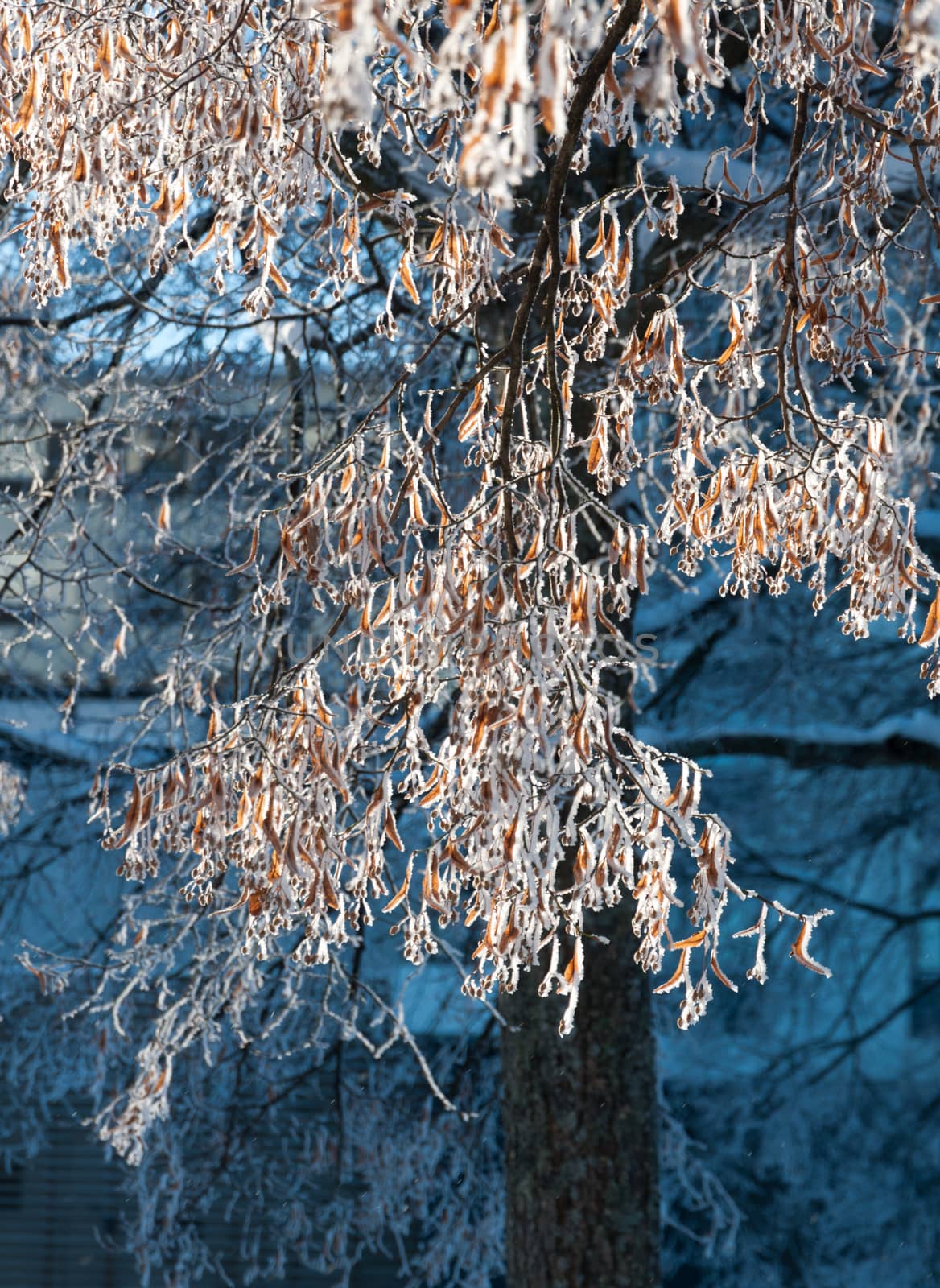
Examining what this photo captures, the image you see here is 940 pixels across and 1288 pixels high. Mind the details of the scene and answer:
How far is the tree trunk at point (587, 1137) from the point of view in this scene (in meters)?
5.35

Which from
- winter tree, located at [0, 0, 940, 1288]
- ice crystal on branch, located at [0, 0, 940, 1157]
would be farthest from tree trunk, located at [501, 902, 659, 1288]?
ice crystal on branch, located at [0, 0, 940, 1157]

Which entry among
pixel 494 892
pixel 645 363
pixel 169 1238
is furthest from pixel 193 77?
pixel 169 1238

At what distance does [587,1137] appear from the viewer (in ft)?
17.6

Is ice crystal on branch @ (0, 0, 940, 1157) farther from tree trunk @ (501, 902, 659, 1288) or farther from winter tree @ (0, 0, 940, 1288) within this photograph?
tree trunk @ (501, 902, 659, 1288)

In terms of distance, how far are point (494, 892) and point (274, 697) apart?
0.65 meters

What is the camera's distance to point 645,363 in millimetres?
2961

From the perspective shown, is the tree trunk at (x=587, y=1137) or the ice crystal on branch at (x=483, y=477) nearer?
the ice crystal on branch at (x=483, y=477)

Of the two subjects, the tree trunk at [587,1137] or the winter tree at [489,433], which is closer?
the winter tree at [489,433]

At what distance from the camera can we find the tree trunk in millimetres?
5348

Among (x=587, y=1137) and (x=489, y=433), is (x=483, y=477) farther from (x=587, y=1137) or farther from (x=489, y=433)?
(x=587, y=1137)

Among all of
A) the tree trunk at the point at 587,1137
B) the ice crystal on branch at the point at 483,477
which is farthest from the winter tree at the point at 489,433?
the tree trunk at the point at 587,1137

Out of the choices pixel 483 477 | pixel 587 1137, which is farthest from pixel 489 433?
pixel 587 1137

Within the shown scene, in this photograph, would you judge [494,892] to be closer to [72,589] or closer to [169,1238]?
[169,1238]

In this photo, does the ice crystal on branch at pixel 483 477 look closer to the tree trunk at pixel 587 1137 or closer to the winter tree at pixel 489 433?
the winter tree at pixel 489 433
